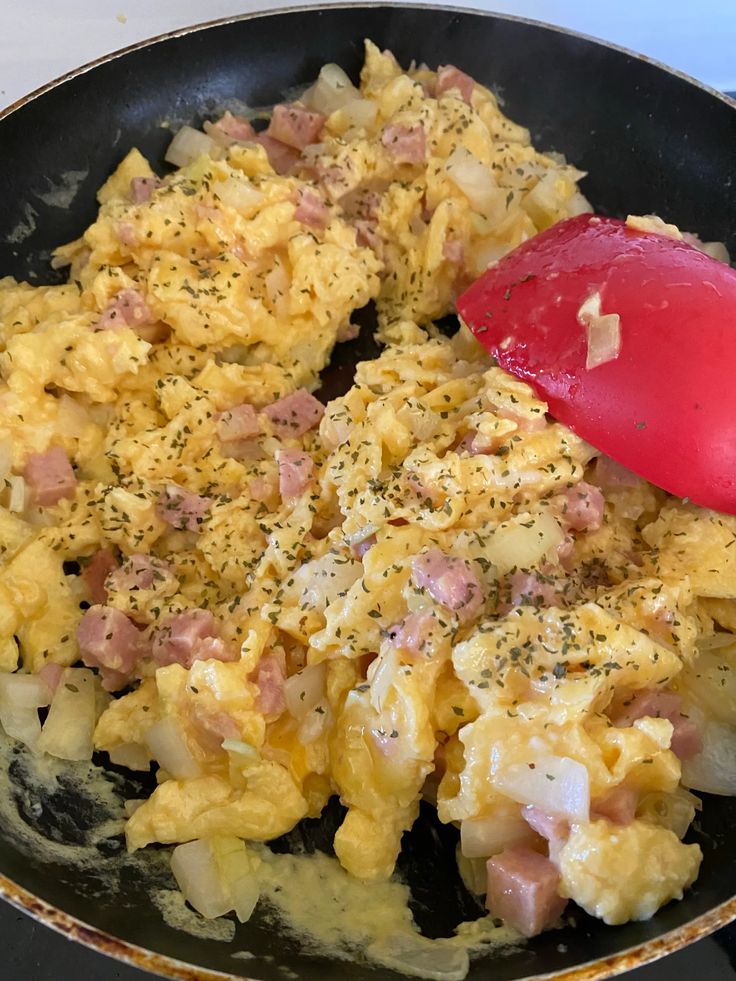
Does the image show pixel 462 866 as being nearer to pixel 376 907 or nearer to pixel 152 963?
pixel 376 907

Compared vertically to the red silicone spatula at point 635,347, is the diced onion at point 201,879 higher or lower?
lower

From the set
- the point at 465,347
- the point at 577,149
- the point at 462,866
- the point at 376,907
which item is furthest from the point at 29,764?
the point at 577,149

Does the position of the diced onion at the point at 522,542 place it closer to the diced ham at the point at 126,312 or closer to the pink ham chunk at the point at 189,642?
the pink ham chunk at the point at 189,642

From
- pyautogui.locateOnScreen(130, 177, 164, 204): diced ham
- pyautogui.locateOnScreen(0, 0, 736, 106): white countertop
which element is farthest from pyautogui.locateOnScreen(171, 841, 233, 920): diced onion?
pyautogui.locateOnScreen(0, 0, 736, 106): white countertop

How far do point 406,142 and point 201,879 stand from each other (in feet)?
6.09

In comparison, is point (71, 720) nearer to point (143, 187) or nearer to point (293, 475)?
point (293, 475)

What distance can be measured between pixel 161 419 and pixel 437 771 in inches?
41.7

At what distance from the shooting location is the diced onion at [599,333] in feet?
5.62

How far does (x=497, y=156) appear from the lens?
2451 mm

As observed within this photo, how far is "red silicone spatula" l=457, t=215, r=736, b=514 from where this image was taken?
1641mm

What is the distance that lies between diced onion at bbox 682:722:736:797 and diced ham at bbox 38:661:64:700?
1231 mm

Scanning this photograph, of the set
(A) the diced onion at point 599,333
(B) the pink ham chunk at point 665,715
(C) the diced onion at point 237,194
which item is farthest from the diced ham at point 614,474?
(C) the diced onion at point 237,194

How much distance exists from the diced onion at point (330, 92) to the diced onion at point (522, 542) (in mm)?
1537

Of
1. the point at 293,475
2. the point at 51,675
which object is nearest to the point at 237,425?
the point at 293,475
